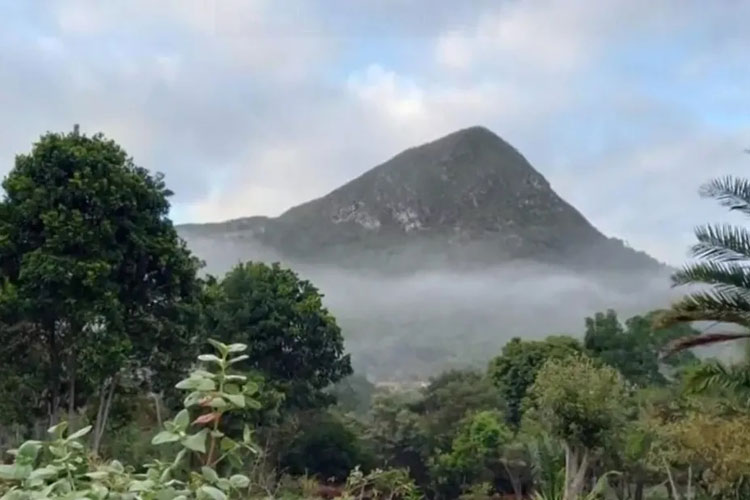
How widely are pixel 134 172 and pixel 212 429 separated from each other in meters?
15.8

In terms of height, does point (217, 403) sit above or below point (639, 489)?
above

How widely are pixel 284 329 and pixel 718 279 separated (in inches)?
661

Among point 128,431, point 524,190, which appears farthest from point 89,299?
point 524,190

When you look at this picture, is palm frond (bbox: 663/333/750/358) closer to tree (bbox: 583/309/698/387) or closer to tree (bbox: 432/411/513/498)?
tree (bbox: 432/411/513/498)

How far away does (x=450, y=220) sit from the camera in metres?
112

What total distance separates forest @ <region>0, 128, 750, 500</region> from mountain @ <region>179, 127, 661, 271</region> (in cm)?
7969

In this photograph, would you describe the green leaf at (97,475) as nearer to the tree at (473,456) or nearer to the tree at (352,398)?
the tree at (473,456)

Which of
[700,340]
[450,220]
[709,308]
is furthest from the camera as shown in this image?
[450,220]

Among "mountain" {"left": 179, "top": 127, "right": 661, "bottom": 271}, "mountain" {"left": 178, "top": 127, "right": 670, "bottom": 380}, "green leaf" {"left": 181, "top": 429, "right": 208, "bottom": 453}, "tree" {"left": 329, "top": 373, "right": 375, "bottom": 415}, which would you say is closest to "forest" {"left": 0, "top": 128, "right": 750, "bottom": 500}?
"green leaf" {"left": 181, "top": 429, "right": 208, "bottom": 453}

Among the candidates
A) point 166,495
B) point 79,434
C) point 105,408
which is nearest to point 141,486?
point 166,495

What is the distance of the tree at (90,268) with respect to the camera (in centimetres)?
1496

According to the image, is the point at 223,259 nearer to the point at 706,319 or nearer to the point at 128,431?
the point at 128,431

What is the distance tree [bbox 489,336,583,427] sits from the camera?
31531mm

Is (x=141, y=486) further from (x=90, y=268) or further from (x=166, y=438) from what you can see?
(x=90, y=268)
